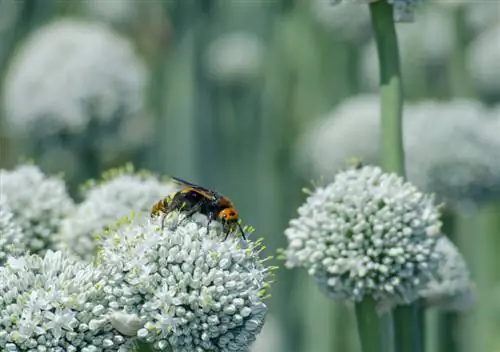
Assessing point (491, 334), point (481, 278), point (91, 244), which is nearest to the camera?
point (91, 244)

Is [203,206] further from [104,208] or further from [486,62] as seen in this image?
[486,62]

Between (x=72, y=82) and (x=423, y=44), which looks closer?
(x=72, y=82)

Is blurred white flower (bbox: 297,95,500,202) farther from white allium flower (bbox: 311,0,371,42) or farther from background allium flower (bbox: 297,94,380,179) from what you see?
white allium flower (bbox: 311,0,371,42)

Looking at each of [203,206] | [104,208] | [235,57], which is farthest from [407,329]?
[235,57]

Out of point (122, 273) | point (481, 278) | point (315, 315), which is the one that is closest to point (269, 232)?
point (315, 315)

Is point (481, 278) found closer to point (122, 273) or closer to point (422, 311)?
point (422, 311)

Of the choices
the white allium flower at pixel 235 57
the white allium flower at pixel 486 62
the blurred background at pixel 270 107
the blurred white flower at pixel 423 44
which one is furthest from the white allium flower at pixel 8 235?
the white allium flower at pixel 235 57

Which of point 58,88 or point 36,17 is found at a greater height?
point 36,17
